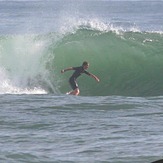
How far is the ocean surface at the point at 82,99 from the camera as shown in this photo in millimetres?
11477

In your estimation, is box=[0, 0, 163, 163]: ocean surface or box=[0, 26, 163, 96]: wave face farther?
box=[0, 26, 163, 96]: wave face

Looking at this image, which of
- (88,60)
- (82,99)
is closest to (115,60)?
(88,60)

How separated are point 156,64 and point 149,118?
10.2m

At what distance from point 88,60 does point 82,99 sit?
24.8ft

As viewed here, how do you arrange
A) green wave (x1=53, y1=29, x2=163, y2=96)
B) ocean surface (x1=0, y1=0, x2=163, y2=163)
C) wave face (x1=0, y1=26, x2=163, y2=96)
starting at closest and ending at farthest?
ocean surface (x1=0, y1=0, x2=163, y2=163), wave face (x1=0, y1=26, x2=163, y2=96), green wave (x1=53, y1=29, x2=163, y2=96)

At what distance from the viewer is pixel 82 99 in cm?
1711

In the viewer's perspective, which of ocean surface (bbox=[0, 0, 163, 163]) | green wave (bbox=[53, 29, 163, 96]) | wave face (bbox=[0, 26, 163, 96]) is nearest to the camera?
ocean surface (bbox=[0, 0, 163, 163])

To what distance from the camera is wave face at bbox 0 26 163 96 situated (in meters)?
22.2

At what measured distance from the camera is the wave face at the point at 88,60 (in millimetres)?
22203

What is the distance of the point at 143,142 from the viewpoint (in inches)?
467

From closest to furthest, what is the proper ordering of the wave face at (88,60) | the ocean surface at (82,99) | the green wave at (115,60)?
the ocean surface at (82,99) < the wave face at (88,60) < the green wave at (115,60)

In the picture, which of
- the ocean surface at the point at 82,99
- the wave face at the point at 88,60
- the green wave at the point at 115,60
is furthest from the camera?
the green wave at the point at 115,60

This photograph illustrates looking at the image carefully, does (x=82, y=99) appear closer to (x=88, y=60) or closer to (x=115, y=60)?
(x=88, y=60)

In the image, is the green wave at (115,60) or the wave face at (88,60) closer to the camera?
the wave face at (88,60)
